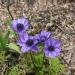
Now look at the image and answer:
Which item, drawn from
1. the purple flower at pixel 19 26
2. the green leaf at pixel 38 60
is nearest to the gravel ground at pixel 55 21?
the green leaf at pixel 38 60

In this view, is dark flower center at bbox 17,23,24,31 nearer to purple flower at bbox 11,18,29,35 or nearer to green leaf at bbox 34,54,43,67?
purple flower at bbox 11,18,29,35

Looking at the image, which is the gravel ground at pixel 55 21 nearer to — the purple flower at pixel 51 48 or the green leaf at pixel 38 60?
the green leaf at pixel 38 60

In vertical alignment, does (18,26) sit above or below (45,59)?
above

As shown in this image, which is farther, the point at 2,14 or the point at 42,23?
the point at 2,14

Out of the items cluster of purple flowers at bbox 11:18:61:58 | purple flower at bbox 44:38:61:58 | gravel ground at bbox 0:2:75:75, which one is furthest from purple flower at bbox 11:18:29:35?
gravel ground at bbox 0:2:75:75

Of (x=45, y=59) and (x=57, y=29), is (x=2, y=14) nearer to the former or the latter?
(x=57, y=29)

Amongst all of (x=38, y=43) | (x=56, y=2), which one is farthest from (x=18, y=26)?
(x=56, y=2)

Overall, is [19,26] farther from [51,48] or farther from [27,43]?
[51,48]
